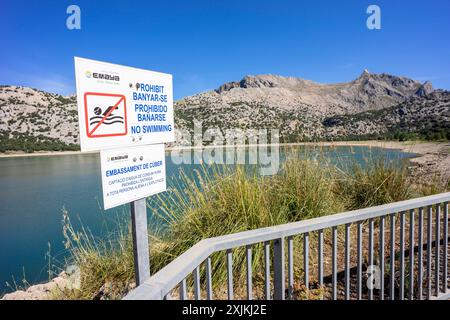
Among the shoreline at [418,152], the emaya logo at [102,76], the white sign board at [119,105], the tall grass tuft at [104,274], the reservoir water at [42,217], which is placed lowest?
the reservoir water at [42,217]

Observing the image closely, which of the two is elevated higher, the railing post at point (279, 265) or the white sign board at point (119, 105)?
the white sign board at point (119, 105)

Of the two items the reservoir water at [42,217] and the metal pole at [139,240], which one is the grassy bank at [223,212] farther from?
the metal pole at [139,240]

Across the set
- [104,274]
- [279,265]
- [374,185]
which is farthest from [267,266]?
[374,185]

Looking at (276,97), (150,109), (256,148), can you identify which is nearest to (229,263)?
(150,109)

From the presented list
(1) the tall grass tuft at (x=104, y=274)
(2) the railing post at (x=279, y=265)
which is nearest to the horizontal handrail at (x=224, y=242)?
(2) the railing post at (x=279, y=265)

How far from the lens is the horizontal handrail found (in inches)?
42.4

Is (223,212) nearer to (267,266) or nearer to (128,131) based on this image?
(267,266)

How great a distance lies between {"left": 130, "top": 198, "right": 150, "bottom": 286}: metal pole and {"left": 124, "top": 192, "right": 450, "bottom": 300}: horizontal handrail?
475 mm

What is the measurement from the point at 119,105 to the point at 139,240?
0.78 meters

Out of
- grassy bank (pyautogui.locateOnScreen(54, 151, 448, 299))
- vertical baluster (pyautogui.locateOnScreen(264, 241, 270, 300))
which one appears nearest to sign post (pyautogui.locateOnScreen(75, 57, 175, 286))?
vertical baluster (pyautogui.locateOnScreen(264, 241, 270, 300))

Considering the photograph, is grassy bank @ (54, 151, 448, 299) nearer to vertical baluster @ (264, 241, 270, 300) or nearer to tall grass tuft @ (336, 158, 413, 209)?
tall grass tuft @ (336, 158, 413, 209)

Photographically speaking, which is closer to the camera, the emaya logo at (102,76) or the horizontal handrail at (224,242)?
the horizontal handrail at (224,242)

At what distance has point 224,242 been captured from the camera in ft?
4.81

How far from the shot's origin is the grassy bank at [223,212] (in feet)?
10.4
